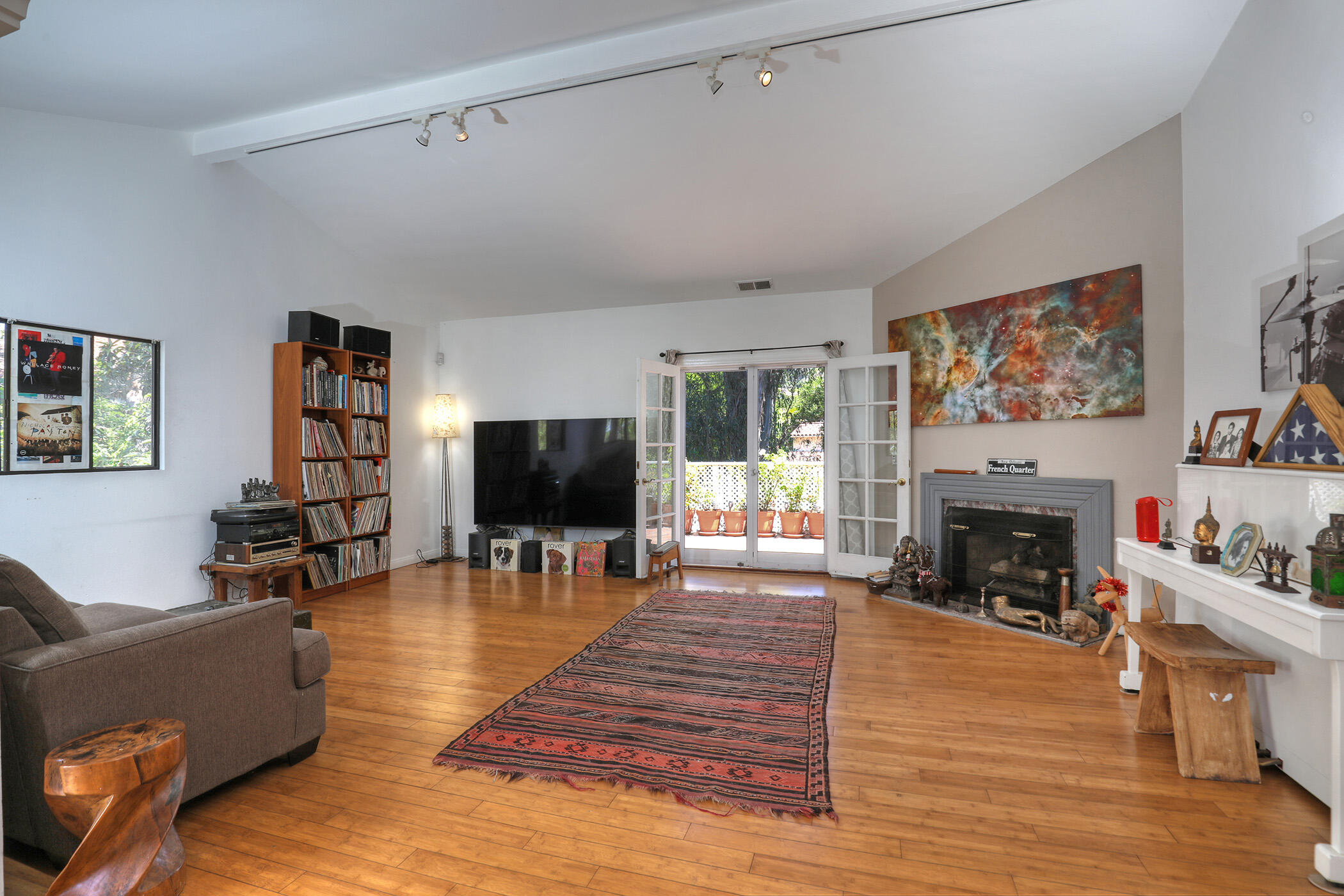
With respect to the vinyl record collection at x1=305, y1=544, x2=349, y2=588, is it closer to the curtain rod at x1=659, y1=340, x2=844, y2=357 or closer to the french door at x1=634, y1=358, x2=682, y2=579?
the french door at x1=634, y1=358, x2=682, y2=579

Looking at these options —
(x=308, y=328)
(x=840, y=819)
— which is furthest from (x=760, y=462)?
(x=840, y=819)

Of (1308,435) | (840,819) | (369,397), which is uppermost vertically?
(369,397)

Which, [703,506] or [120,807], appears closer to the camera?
[120,807]

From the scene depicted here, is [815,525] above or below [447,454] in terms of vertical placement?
below

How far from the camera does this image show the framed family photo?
8.41 feet

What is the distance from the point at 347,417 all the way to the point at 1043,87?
538 cm

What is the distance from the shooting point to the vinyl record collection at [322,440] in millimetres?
4930

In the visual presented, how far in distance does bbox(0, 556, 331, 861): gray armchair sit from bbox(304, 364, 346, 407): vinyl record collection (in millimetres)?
2857

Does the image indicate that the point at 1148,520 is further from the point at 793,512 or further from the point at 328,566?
the point at 328,566

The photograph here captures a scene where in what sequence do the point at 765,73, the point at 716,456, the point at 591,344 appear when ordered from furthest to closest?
the point at 716,456 → the point at 591,344 → the point at 765,73

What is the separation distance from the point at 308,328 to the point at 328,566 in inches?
75.7

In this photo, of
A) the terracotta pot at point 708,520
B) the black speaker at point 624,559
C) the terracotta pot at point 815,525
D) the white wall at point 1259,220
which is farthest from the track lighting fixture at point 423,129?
the terracotta pot at point 815,525

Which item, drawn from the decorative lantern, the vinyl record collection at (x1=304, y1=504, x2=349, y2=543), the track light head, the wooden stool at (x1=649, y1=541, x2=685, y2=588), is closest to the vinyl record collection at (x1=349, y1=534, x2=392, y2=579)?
the vinyl record collection at (x1=304, y1=504, x2=349, y2=543)

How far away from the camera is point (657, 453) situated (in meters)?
6.12
